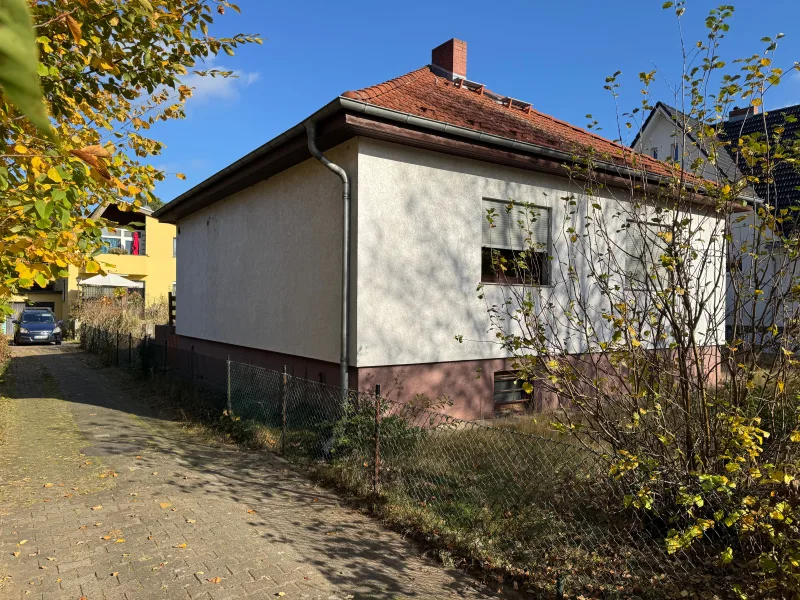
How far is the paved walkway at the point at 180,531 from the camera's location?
360cm

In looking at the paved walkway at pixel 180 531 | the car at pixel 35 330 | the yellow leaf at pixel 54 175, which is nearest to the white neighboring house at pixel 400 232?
the paved walkway at pixel 180 531

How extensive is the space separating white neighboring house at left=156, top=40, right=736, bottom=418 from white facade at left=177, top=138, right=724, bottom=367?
0.06 feet

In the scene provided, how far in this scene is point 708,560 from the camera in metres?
3.50

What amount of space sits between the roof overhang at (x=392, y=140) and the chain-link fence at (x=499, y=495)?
3.14 meters

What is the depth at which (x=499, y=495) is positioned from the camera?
4.84 m

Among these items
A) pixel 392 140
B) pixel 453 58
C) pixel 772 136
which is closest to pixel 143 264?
pixel 453 58

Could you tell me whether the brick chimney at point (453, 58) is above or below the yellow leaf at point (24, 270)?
above

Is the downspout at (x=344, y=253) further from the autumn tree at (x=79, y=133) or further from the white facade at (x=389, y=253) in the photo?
the autumn tree at (x=79, y=133)

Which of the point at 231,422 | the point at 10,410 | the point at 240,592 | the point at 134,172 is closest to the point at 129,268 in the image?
the point at 10,410

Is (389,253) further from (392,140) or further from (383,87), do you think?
A: (383,87)

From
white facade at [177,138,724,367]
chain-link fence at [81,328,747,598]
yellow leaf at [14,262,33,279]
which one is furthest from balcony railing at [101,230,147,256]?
yellow leaf at [14,262,33,279]

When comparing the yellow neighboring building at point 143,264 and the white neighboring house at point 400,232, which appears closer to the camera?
the white neighboring house at point 400,232

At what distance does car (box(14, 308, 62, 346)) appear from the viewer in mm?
24484

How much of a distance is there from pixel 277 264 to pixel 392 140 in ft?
10.8
